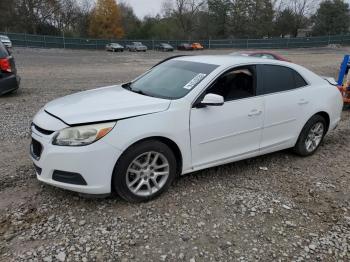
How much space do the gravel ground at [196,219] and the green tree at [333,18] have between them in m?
66.3

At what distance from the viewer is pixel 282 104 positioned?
180 inches

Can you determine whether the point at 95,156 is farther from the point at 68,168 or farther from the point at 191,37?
the point at 191,37

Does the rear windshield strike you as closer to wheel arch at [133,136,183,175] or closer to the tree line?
wheel arch at [133,136,183,175]

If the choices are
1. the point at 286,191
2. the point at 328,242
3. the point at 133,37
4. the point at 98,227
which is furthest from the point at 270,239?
the point at 133,37

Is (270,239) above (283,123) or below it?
below

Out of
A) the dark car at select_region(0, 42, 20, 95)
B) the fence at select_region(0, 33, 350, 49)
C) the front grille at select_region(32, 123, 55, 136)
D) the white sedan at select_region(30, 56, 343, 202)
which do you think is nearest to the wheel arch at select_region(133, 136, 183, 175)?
the white sedan at select_region(30, 56, 343, 202)

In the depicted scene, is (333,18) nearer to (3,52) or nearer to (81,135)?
(3,52)

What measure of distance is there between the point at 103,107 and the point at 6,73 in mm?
6235

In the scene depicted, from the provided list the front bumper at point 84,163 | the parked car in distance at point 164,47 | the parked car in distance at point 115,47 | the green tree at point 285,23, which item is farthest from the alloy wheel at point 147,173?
the green tree at point 285,23

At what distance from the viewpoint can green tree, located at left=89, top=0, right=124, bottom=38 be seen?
Answer: 205 ft

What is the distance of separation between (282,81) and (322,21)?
6681 cm

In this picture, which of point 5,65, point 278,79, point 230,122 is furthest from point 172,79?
point 5,65

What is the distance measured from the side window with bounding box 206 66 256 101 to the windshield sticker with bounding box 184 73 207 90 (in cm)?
17

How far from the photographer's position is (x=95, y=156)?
3.26m
